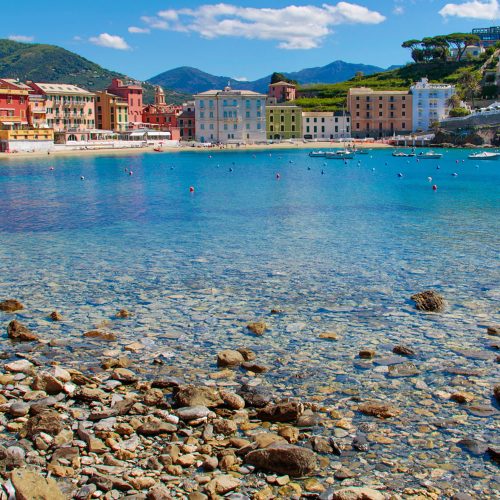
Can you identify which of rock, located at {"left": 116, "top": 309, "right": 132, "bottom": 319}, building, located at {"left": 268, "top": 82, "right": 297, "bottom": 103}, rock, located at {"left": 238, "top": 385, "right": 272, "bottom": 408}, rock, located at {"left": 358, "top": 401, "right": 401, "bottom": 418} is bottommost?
rock, located at {"left": 358, "top": 401, "right": 401, "bottom": 418}

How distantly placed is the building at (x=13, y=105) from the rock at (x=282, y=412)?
107578mm

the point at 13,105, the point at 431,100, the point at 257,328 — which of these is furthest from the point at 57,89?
the point at 257,328

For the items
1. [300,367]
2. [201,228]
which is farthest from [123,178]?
[300,367]

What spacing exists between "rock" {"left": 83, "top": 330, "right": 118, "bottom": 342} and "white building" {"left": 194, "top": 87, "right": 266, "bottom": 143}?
125911mm

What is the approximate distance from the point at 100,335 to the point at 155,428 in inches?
195

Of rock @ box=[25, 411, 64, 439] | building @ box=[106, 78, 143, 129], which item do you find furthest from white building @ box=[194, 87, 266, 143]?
rock @ box=[25, 411, 64, 439]

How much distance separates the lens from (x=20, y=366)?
447 inches

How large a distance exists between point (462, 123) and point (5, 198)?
10558cm

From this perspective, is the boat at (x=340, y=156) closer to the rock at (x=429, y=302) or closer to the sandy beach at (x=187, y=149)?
the sandy beach at (x=187, y=149)

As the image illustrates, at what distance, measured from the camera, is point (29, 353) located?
12.3 metres

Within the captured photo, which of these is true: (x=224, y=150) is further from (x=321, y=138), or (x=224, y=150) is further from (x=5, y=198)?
(x=5, y=198)

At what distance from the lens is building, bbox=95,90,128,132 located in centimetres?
13150

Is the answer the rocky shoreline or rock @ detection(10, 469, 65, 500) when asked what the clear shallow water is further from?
rock @ detection(10, 469, 65, 500)

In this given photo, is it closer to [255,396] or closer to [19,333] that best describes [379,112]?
[19,333]
